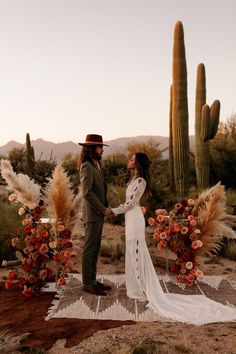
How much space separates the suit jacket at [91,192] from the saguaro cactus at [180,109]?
→ 7.08 metres

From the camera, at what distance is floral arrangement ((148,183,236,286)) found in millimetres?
6215

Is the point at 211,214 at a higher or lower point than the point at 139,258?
higher

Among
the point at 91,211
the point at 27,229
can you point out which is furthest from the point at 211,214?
the point at 27,229

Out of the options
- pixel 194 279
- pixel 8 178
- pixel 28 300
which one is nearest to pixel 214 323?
pixel 194 279

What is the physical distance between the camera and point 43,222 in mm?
5504

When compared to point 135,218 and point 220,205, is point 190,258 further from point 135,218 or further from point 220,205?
point 135,218

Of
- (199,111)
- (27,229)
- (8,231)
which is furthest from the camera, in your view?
(199,111)

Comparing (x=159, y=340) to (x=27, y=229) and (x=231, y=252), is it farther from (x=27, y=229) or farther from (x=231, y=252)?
(x=231, y=252)

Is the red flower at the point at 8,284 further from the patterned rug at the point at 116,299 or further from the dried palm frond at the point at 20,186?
the dried palm frond at the point at 20,186

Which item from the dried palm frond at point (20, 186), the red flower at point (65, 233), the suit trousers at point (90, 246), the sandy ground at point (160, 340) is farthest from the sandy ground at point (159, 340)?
the dried palm frond at point (20, 186)

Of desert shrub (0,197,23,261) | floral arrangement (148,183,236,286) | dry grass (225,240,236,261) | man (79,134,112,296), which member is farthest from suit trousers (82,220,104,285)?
dry grass (225,240,236,261)

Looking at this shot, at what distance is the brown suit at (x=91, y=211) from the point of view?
5418 mm

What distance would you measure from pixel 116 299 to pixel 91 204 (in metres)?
1.19

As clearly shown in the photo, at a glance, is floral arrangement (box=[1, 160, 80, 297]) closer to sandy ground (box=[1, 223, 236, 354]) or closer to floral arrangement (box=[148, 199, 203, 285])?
floral arrangement (box=[148, 199, 203, 285])
